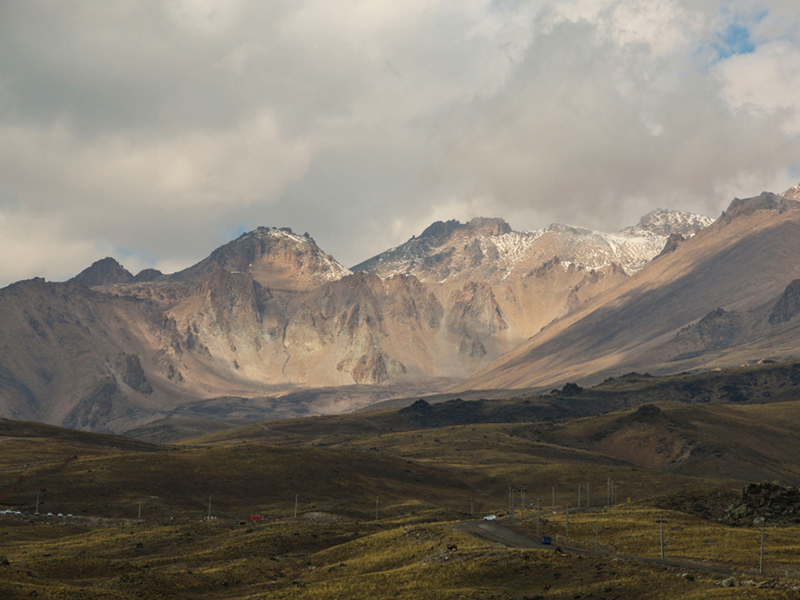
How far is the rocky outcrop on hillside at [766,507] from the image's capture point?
324 ft

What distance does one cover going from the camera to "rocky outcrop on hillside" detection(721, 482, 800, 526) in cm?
9881

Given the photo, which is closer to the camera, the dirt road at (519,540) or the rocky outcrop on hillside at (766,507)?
the dirt road at (519,540)

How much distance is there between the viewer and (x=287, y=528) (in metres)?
112

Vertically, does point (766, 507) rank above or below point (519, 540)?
above

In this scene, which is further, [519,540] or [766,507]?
[766,507]

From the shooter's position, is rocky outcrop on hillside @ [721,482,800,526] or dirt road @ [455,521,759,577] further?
rocky outcrop on hillside @ [721,482,800,526]

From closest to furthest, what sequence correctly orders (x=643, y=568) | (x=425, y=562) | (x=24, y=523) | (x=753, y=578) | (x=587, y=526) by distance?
(x=753, y=578)
(x=643, y=568)
(x=425, y=562)
(x=587, y=526)
(x=24, y=523)

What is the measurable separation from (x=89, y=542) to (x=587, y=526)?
61.0m

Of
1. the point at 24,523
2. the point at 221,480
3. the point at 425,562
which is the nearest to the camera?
the point at 425,562

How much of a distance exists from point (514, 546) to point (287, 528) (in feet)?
120

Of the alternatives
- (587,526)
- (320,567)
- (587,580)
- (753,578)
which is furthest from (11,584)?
(587,526)

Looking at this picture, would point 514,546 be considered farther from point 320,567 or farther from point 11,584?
point 11,584

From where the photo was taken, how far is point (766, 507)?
332ft

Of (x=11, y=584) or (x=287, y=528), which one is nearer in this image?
(x=11, y=584)
